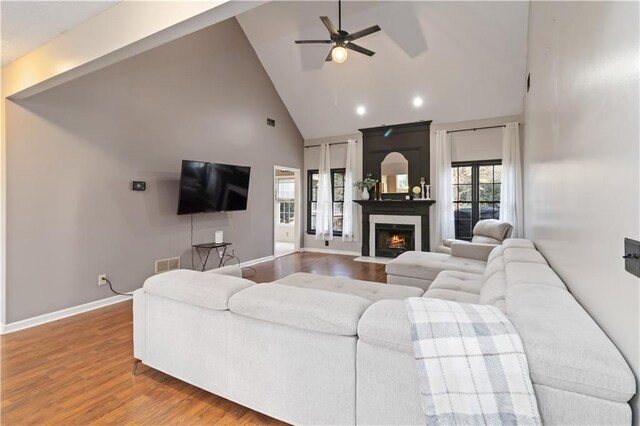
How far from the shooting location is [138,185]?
13.3 ft

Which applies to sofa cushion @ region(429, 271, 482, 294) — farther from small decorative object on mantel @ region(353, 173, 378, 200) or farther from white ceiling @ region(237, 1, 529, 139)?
small decorative object on mantel @ region(353, 173, 378, 200)

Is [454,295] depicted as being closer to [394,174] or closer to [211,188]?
[211,188]

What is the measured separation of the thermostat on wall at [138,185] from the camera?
401cm

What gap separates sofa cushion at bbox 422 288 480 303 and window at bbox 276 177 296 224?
7.04 meters

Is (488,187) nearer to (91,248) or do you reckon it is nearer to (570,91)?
(570,91)

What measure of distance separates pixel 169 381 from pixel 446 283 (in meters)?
2.29

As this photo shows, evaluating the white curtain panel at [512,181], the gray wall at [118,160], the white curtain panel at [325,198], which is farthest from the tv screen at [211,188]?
the white curtain panel at [512,181]

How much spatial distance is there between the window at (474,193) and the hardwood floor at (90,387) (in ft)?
17.7

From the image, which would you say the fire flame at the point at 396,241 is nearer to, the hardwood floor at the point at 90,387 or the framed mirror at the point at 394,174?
the framed mirror at the point at 394,174

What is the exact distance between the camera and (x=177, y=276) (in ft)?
6.70

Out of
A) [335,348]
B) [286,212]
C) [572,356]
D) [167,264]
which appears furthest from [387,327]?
[286,212]

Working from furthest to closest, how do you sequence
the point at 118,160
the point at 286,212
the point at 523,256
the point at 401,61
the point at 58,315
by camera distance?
the point at 286,212 → the point at 401,61 → the point at 118,160 → the point at 58,315 → the point at 523,256

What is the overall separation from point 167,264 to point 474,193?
5450 mm

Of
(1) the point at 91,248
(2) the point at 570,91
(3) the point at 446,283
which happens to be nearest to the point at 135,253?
(1) the point at 91,248
